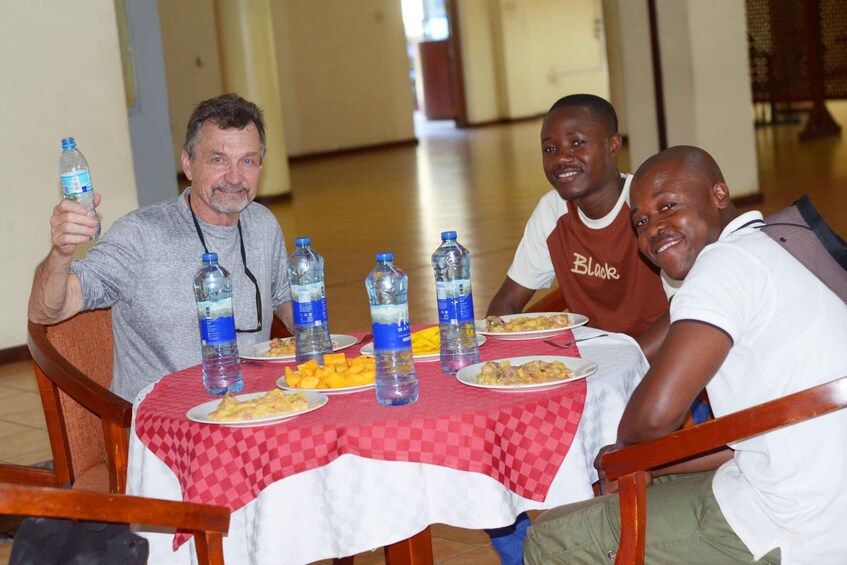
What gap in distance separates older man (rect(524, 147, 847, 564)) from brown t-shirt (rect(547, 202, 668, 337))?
44.6 inches

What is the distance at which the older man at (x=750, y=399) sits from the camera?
2.16m

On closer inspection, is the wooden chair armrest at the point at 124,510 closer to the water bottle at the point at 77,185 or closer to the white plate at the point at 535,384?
the white plate at the point at 535,384

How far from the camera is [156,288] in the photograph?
3223mm

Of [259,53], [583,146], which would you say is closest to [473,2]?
[259,53]

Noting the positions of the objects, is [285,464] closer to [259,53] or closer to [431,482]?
[431,482]

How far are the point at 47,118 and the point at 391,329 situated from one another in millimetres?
4600

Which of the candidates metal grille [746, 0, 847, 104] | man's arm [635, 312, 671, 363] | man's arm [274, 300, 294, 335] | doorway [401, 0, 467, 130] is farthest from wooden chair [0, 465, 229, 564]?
doorway [401, 0, 467, 130]

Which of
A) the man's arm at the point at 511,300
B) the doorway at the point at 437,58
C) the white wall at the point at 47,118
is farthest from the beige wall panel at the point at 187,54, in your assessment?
the man's arm at the point at 511,300

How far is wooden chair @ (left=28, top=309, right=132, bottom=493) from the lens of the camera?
2.94 m

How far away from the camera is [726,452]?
2.52 meters

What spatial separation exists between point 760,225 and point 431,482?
2.77ft

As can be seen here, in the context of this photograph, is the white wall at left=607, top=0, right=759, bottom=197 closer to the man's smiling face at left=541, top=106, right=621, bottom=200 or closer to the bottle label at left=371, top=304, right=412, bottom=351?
the man's smiling face at left=541, top=106, right=621, bottom=200

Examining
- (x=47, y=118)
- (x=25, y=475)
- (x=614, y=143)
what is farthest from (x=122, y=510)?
(x=47, y=118)

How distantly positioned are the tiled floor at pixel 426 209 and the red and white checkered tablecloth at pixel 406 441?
1327 millimetres
